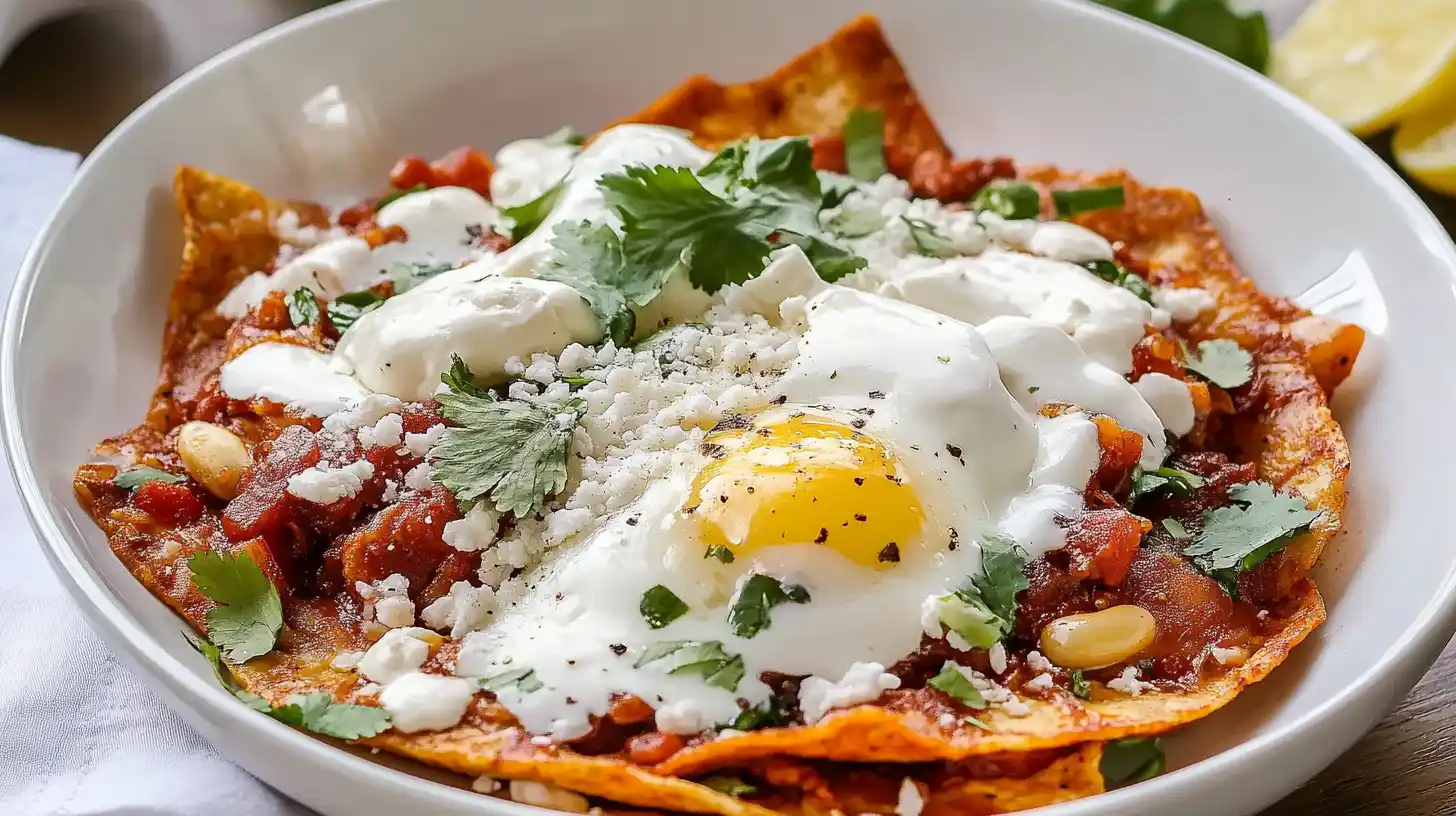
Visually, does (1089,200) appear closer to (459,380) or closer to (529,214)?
(529,214)

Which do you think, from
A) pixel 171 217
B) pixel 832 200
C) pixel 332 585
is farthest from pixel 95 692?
pixel 832 200

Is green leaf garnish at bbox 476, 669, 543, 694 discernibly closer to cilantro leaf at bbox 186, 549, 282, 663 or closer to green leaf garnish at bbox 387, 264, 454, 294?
cilantro leaf at bbox 186, 549, 282, 663

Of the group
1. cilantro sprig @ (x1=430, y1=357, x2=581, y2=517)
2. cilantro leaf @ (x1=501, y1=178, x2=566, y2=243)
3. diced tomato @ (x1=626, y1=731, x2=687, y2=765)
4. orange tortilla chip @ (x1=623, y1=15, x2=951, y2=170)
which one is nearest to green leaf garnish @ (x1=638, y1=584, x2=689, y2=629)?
diced tomato @ (x1=626, y1=731, x2=687, y2=765)

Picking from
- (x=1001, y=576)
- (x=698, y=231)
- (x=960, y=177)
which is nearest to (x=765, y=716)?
(x=1001, y=576)

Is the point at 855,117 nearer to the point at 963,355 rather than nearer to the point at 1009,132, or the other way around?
the point at 1009,132

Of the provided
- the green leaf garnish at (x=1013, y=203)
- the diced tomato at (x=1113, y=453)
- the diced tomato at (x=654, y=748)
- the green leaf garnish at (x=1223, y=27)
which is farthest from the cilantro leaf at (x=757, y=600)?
the green leaf garnish at (x=1223, y=27)
